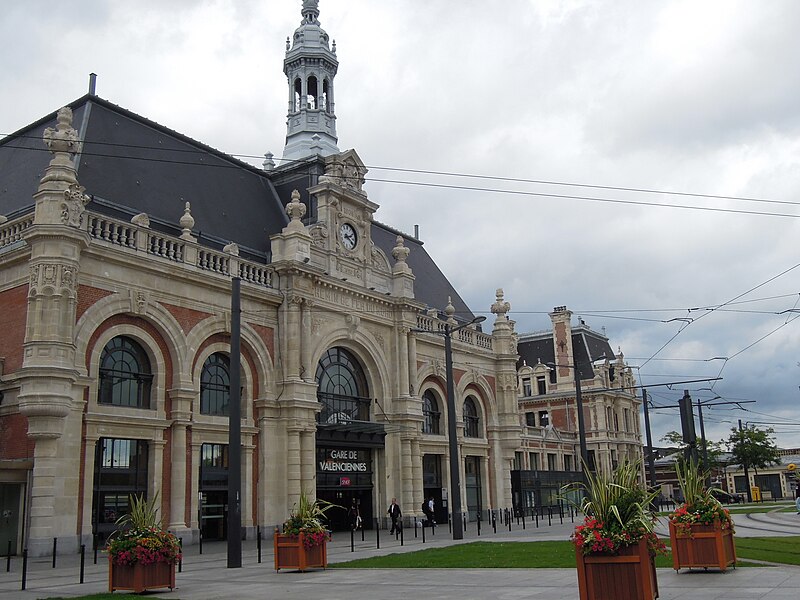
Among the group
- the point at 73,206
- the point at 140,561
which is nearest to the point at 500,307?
the point at 73,206

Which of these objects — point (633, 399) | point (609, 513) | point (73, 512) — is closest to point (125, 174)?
point (73, 512)

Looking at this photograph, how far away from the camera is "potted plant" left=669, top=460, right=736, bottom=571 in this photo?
14.7m

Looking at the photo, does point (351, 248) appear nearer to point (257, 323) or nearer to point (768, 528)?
point (257, 323)

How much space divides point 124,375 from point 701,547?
20.0m

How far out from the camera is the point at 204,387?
100ft

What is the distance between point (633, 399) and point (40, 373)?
68991mm

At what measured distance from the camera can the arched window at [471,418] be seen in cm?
4690

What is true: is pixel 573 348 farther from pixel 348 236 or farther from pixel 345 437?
pixel 345 437

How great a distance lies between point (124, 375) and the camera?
2767 centimetres

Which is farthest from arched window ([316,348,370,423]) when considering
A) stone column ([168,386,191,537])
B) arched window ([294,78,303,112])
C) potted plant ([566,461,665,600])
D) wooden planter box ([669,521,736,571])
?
potted plant ([566,461,665,600])

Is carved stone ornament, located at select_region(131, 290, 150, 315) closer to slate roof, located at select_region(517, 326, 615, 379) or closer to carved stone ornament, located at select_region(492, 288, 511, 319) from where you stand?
carved stone ornament, located at select_region(492, 288, 511, 319)

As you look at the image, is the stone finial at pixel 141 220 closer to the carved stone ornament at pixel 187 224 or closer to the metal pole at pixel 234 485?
the carved stone ornament at pixel 187 224

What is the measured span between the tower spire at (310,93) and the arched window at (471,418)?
54.4 feet

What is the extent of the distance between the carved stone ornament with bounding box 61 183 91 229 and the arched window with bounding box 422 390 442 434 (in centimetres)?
2258
